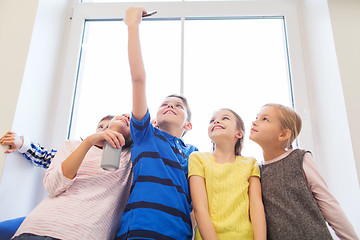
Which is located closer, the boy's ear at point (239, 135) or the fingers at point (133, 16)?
the fingers at point (133, 16)

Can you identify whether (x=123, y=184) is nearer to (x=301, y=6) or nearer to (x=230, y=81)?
(x=230, y=81)

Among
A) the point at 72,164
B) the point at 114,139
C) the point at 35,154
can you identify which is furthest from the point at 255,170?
the point at 35,154

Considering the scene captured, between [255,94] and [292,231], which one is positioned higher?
[255,94]

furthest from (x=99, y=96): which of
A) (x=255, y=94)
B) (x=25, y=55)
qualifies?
(x=255, y=94)

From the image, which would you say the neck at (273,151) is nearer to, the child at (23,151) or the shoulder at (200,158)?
the shoulder at (200,158)

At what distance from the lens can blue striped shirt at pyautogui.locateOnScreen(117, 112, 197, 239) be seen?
36.8 inches

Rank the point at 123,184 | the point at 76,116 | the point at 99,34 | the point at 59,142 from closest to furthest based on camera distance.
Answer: the point at 123,184
the point at 59,142
the point at 76,116
the point at 99,34

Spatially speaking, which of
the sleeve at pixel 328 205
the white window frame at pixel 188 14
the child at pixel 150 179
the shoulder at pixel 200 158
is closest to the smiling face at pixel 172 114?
the child at pixel 150 179

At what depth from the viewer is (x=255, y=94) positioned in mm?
1609

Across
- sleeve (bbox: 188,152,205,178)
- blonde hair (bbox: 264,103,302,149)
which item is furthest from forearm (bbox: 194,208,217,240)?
blonde hair (bbox: 264,103,302,149)

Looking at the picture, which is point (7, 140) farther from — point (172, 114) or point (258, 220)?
point (258, 220)

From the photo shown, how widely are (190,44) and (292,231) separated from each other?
1.16 metres

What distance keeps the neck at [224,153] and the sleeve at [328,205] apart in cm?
28

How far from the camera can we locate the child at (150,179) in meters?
0.94
